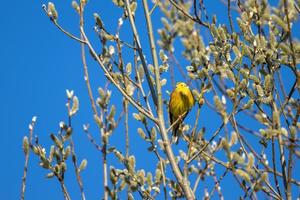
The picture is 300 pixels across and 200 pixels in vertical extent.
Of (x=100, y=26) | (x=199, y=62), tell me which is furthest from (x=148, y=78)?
(x=100, y=26)

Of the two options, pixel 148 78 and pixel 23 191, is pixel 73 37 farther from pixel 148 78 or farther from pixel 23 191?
pixel 23 191

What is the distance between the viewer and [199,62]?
336 cm

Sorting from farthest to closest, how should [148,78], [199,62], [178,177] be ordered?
[199,62] → [148,78] → [178,177]

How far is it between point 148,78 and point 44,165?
83 cm

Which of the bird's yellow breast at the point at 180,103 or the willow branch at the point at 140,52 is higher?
the bird's yellow breast at the point at 180,103

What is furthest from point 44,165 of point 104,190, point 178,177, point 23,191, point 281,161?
point 281,161

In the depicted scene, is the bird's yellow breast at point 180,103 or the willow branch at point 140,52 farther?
the bird's yellow breast at point 180,103

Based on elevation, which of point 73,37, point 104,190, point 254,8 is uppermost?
point 73,37

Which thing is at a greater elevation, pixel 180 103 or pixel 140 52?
pixel 180 103

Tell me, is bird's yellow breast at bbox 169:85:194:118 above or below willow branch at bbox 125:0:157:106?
above

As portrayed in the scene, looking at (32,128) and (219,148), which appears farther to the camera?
(219,148)

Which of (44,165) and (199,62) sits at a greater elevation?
(199,62)

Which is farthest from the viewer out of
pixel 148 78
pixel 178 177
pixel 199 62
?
pixel 199 62

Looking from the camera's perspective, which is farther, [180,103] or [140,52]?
[180,103]
